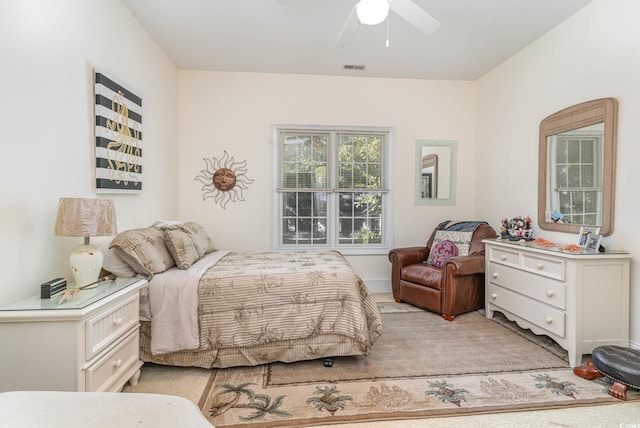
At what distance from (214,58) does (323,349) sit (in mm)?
3337

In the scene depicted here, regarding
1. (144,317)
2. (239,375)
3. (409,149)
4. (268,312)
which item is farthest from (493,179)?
(144,317)

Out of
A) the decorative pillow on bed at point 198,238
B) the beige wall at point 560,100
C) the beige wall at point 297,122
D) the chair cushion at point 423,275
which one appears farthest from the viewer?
the beige wall at point 297,122

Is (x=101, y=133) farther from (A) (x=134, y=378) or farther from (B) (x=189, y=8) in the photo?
(A) (x=134, y=378)

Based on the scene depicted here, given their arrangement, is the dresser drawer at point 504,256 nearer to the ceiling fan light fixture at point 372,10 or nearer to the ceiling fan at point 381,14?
the ceiling fan at point 381,14

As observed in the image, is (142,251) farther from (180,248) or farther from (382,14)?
(382,14)

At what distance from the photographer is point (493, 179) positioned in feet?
13.4

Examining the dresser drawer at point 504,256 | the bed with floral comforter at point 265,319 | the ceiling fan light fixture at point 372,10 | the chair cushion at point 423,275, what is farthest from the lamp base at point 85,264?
the dresser drawer at point 504,256

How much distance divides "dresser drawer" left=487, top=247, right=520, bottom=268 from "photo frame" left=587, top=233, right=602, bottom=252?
1.70 feet

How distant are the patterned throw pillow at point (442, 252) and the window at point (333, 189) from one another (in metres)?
0.71

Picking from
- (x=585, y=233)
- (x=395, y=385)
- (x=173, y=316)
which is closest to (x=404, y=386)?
(x=395, y=385)

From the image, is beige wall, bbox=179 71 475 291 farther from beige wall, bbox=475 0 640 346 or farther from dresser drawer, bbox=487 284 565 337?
dresser drawer, bbox=487 284 565 337

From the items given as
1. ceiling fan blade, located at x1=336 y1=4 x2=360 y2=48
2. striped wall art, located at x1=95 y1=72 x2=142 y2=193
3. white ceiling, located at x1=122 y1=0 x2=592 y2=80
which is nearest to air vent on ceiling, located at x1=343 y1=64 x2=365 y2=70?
white ceiling, located at x1=122 y1=0 x2=592 y2=80

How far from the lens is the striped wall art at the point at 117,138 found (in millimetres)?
2375

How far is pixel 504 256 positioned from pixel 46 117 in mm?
3667
